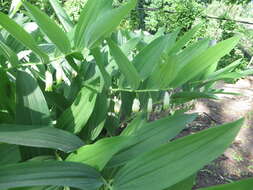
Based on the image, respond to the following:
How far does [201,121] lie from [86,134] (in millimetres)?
2480

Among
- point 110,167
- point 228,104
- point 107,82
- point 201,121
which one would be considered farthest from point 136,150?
point 228,104

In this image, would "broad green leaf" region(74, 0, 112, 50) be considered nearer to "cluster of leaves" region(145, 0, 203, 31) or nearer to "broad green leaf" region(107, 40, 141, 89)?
"broad green leaf" region(107, 40, 141, 89)

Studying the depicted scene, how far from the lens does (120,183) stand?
305 mm

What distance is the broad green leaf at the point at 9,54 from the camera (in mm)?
377

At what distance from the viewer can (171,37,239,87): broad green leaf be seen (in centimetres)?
47

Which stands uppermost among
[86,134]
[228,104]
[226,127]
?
[226,127]

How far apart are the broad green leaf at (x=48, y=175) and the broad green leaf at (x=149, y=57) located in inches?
9.1

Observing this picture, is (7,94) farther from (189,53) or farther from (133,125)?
(189,53)

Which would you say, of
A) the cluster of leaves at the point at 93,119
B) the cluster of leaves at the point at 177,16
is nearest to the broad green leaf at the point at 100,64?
the cluster of leaves at the point at 93,119

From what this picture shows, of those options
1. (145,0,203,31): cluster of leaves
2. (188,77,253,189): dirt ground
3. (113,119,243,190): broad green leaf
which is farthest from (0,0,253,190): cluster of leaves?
(145,0,203,31): cluster of leaves

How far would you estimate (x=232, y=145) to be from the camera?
8.18 feet

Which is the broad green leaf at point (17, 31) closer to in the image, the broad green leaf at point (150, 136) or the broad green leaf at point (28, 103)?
the broad green leaf at point (28, 103)

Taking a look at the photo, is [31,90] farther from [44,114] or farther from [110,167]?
Answer: [110,167]

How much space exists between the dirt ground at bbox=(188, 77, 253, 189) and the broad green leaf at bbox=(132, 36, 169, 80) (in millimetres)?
762
